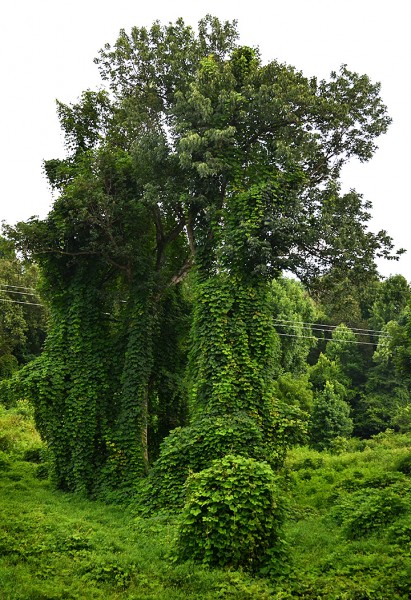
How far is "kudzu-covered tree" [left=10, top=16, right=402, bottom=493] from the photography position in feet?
37.9

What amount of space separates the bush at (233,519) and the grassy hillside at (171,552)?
316 millimetres

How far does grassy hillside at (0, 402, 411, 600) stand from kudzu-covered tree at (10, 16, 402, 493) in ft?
6.52

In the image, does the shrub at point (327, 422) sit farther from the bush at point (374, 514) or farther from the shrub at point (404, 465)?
the bush at point (374, 514)

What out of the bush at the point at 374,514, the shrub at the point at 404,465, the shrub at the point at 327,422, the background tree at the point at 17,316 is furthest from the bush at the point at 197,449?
the shrub at the point at 327,422

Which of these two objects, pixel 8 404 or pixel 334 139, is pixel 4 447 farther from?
pixel 334 139

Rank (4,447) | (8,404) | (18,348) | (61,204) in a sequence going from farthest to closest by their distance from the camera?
(18,348) < (8,404) < (4,447) < (61,204)

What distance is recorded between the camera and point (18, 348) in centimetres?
3017

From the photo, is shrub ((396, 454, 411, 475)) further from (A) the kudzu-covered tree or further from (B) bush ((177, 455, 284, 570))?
(B) bush ((177, 455, 284, 570))

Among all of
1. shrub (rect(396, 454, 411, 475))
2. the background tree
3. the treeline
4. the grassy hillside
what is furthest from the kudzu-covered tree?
the background tree

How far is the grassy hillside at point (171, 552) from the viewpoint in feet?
20.7

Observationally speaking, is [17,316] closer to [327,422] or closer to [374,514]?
[327,422]

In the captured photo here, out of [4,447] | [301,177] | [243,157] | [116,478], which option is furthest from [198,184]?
[4,447]

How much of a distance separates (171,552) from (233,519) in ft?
3.52

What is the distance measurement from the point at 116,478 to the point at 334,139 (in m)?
9.61
